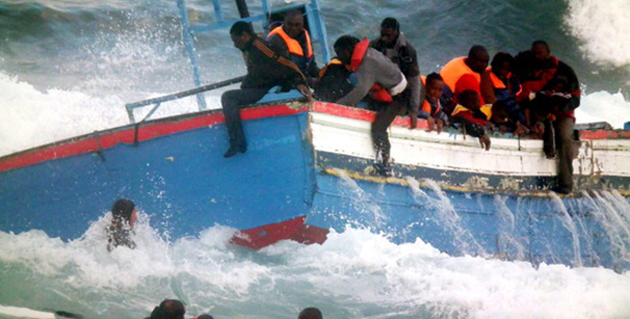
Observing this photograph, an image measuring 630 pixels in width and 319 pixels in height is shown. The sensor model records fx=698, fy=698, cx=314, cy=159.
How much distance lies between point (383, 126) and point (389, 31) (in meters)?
1.17

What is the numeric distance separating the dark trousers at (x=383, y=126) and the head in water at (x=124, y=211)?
2.29 meters

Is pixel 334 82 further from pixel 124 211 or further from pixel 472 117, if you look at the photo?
pixel 124 211

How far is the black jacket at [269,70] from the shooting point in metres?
6.56

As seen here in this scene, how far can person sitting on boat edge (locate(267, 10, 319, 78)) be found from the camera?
716 centimetres

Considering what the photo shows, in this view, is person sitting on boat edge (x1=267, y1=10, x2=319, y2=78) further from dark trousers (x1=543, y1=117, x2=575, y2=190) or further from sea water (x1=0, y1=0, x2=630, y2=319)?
dark trousers (x1=543, y1=117, x2=575, y2=190)

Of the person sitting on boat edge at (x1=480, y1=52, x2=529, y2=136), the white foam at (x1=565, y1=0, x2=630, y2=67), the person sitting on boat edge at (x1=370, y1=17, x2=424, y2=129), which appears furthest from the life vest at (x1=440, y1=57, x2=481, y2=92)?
the white foam at (x1=565, y1=0, x2=630, y2=67)

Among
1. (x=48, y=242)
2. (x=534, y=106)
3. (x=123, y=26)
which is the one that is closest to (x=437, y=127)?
(x=534, y=106)

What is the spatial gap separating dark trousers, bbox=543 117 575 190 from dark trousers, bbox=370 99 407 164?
211 cm

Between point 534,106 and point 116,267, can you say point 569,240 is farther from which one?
point 116,267

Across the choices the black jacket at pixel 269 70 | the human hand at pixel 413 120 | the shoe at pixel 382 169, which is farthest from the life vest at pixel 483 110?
the black jacket at pixel 269 70

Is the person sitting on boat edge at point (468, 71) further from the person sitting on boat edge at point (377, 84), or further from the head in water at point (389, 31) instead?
the person sitting on boat edge at point (377, 84)

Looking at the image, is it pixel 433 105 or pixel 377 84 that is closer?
pixel 377 84

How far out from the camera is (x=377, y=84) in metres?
6.59

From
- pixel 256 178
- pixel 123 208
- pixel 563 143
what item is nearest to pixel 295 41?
pixel 256 178
